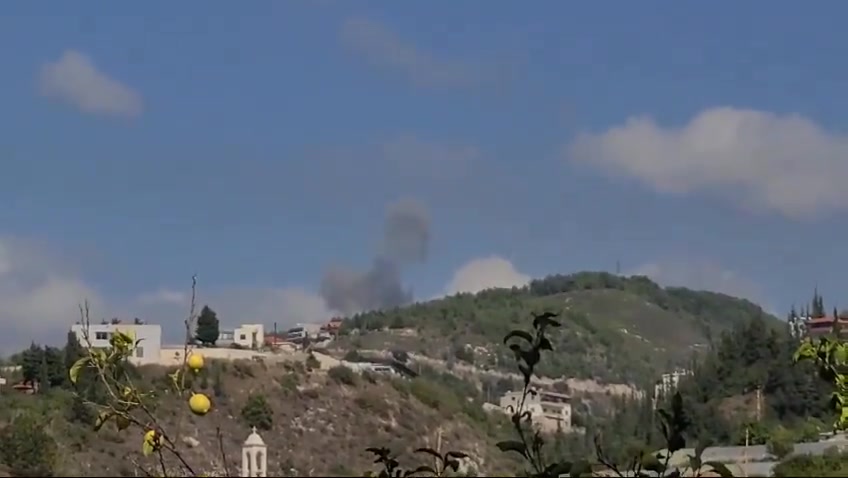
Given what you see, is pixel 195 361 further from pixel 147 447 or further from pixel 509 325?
pixel 509 325

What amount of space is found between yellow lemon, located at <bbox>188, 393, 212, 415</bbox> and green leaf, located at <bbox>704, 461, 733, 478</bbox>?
1.14 m

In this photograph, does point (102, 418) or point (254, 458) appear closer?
point (254, 458)

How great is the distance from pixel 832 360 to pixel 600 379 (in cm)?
14739

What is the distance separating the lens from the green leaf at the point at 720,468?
2500 millimetres

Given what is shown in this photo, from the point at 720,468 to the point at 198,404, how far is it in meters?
1.18

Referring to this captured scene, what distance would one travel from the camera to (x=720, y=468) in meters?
2.54

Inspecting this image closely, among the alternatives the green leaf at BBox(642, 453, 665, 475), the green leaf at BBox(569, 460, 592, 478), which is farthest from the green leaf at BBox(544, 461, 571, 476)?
the green leaf at BBox(642, 453, 665, 475)

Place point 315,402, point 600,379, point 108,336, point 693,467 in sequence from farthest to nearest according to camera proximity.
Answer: point 600,379 → point 315,402 → point 108,336 → point 693,467

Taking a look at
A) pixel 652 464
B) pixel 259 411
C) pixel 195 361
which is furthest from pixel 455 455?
pixel 259 411

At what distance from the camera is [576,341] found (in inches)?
6471

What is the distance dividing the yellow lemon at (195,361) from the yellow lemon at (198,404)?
19cm

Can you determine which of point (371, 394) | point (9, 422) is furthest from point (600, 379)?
point (9, 422)

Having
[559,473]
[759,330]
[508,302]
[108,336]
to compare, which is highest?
[508,302]

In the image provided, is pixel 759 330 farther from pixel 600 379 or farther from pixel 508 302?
pixel 508 302
